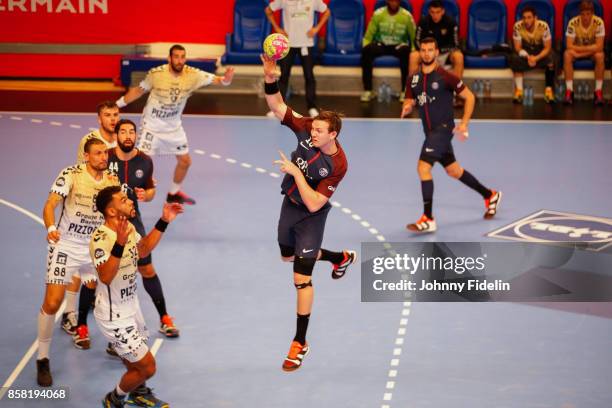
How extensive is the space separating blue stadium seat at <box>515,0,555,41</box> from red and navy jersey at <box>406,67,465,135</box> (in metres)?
10.3

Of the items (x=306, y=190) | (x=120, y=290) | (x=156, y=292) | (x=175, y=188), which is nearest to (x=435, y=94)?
(x=175, y=188)

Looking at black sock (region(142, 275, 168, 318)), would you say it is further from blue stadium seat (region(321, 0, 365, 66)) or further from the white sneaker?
blue stadium seat (region(321, 0, 365, 66))

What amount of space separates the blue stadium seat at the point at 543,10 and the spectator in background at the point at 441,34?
193 cm

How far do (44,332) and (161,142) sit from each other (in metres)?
4.85

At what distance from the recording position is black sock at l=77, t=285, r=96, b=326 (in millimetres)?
9250

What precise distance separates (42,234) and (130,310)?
16.5 ft

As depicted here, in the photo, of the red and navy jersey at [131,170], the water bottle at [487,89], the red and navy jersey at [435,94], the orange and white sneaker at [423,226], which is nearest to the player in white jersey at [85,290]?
the red and navy jersey at [131,170]

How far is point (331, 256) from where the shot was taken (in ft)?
32.6

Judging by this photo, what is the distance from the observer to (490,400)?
8281mm

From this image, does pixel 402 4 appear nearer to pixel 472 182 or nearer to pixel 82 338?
pixel 472 182

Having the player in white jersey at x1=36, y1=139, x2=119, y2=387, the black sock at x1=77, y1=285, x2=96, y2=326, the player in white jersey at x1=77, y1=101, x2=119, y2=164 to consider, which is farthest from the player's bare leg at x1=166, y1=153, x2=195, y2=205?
the player in white jersey at x1=36, y1=139, x2=119, y2=387

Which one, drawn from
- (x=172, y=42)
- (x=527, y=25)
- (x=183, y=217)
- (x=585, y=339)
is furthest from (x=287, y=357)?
(x=172, y=42)

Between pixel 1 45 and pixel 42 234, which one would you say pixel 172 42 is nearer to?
pixel 1 45

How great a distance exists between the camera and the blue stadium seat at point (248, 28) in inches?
875
